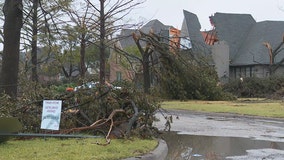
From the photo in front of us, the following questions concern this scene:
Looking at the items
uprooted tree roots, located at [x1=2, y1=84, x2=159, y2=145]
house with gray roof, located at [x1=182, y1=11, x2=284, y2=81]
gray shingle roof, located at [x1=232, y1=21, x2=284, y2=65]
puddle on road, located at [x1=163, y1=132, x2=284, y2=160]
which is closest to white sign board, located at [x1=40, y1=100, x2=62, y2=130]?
uprooted tree roots, located at [x1=2, y1=84, x2=159, y2=145]

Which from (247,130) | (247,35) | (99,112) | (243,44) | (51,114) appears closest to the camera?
(51,114)

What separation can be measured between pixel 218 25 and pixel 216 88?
76.1 feet

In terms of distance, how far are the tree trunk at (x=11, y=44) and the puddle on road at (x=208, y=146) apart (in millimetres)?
4694

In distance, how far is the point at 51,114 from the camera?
9.48 m

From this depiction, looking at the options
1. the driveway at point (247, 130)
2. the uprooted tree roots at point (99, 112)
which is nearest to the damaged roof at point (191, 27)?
the driveway at point (247, 130)

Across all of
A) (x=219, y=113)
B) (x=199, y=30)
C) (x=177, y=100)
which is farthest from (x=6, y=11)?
(x=199, y=30)

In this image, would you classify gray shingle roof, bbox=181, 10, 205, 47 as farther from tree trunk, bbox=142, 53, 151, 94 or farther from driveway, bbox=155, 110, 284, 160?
driveway, bbox=155, 110, 284, 160

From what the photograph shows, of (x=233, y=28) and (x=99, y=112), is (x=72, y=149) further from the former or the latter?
(x=233, y=28)

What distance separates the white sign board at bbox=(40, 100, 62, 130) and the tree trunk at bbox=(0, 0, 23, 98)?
11.1 feet

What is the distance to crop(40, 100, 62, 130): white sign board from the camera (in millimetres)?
9336

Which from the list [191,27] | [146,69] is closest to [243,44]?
[191,27]

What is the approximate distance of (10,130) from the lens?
897cm

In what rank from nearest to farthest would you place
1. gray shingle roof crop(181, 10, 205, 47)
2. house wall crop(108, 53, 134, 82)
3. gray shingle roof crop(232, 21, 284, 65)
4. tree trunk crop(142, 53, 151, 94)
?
tree trunk crop(142, 53, 151, 94) → house wall crop(108, 53, 134, 82) → gray shingle roof crop(181, 10, 205, 47) → gray shingle roof crop(232, 21, 284, 65)

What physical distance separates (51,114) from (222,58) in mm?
43537
